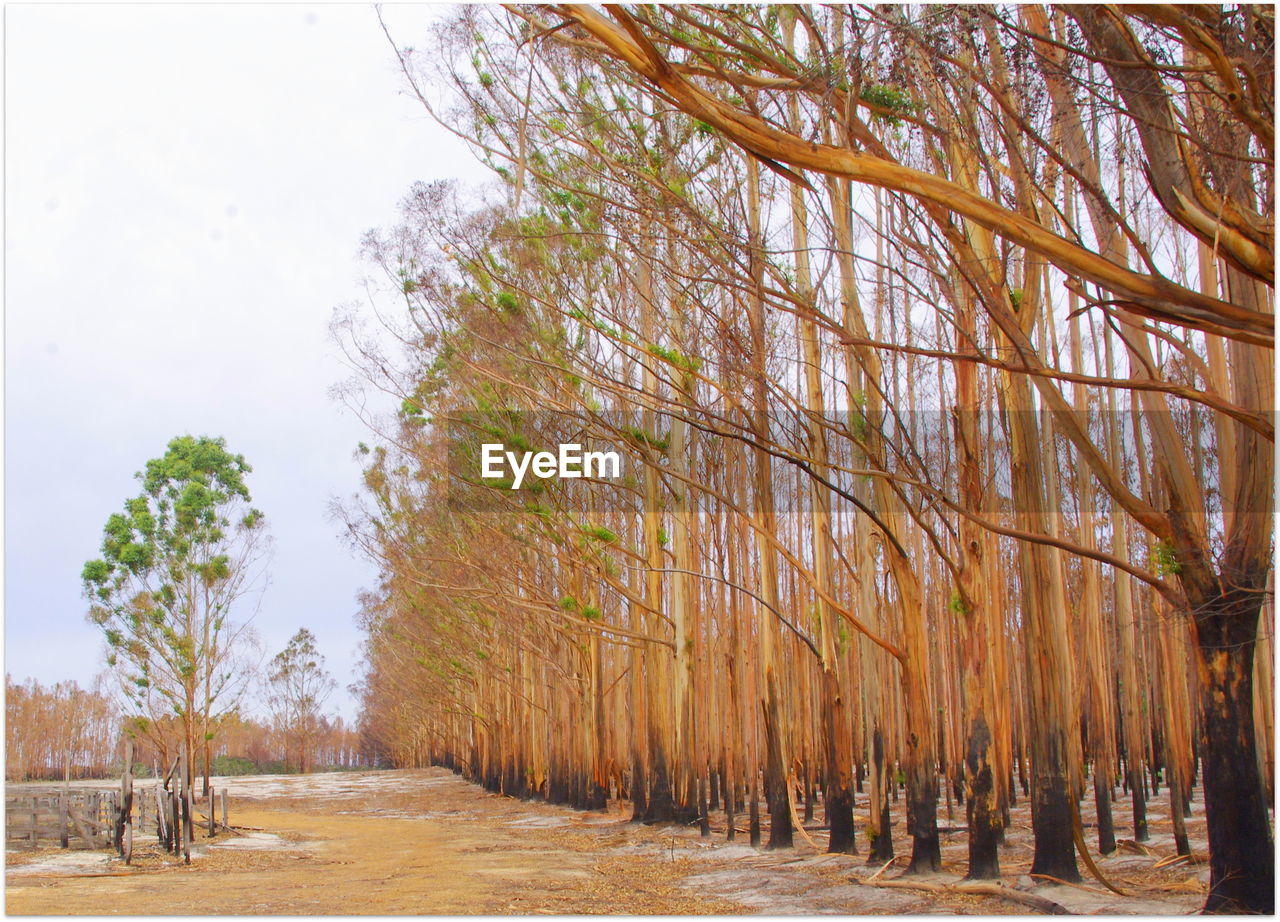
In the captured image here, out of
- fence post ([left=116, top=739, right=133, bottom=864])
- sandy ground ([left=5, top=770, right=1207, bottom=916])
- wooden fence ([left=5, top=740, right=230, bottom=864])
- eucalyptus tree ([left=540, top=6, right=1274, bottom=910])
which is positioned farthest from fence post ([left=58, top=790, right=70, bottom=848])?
eucalyptus tree ([left=540, top=6, right=1274, bottom=910])

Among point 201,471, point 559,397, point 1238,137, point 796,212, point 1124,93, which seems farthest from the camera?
point 201,471

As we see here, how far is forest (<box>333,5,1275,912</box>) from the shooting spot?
512cm

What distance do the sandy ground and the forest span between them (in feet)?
1.72

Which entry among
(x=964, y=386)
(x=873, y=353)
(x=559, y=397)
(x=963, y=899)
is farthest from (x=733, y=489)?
(x=963, y=899)

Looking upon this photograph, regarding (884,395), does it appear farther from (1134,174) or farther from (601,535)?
(601,535)

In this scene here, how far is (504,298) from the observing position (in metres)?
11.2

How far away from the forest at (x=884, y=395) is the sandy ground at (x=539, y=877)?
0.52m

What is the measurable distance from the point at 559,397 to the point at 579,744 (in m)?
11.0

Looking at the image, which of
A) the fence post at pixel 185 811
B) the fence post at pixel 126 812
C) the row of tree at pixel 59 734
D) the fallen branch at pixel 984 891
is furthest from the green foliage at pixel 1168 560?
the row of tree at pixel 59 734

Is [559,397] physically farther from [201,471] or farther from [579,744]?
[579,744]

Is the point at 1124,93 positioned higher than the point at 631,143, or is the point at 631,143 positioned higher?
the point at 631,143

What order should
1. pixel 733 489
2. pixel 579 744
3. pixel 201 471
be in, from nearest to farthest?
1. pixel 733 489
2. pixel 201 471
3. pixel 579 744

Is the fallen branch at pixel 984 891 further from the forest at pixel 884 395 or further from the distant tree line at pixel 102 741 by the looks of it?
the distant tree line at pixel 102 741

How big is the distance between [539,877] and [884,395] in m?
5.42
